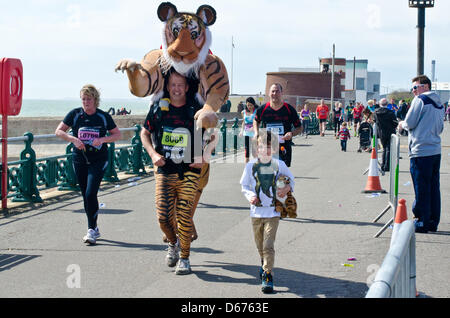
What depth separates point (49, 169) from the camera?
38.5 feet

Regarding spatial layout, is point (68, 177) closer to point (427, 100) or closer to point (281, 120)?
point (281, 120)

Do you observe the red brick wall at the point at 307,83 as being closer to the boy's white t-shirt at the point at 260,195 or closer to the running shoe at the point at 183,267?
the running shoe at the point at 183,267

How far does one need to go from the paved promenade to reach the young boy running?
291 mm

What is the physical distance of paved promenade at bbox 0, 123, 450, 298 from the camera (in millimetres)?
5836

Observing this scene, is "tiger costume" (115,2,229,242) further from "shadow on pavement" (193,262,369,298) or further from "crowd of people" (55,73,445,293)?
"shadow on pavement" (193,262,369,298)

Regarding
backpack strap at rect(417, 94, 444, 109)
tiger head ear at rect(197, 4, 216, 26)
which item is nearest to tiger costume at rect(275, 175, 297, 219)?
tiger head ear at rect(197, 4, 216, 26)

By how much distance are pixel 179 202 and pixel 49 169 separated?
5.94 meters

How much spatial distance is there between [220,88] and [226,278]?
6.53 ft

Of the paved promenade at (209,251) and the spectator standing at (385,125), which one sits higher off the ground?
the spectator standing at (385,125)

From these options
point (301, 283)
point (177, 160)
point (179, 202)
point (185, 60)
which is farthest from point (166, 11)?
point (301, 283)

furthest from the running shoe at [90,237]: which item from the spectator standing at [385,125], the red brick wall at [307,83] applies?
the red brick wall at [307,83]

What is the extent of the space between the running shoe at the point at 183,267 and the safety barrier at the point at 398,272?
2742 mm

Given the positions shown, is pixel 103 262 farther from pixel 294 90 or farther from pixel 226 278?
pixel 294 90

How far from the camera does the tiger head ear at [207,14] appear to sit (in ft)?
22.6
